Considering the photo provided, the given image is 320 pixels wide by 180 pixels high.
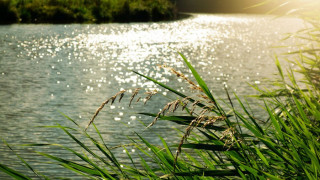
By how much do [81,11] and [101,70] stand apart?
16.7m

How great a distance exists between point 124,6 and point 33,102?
22.7 metres

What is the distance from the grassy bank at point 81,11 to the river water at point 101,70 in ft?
4.62

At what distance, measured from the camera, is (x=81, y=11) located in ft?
104

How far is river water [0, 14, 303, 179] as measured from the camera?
332 inches

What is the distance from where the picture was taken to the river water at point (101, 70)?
8.45 meters

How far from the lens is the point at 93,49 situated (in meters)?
21.1

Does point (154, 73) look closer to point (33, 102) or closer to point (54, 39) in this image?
point (33, 102)

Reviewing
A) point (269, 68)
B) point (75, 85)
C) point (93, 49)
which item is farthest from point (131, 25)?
point (75, 85)

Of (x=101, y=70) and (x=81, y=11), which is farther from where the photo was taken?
(x=81, y=11)

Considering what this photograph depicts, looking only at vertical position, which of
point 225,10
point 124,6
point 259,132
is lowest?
point 225,10

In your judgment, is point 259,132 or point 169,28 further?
point 169,28

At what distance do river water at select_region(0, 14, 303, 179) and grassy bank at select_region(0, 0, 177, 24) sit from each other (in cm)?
141

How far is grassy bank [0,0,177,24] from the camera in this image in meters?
29.4

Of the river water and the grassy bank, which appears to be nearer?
the river water
